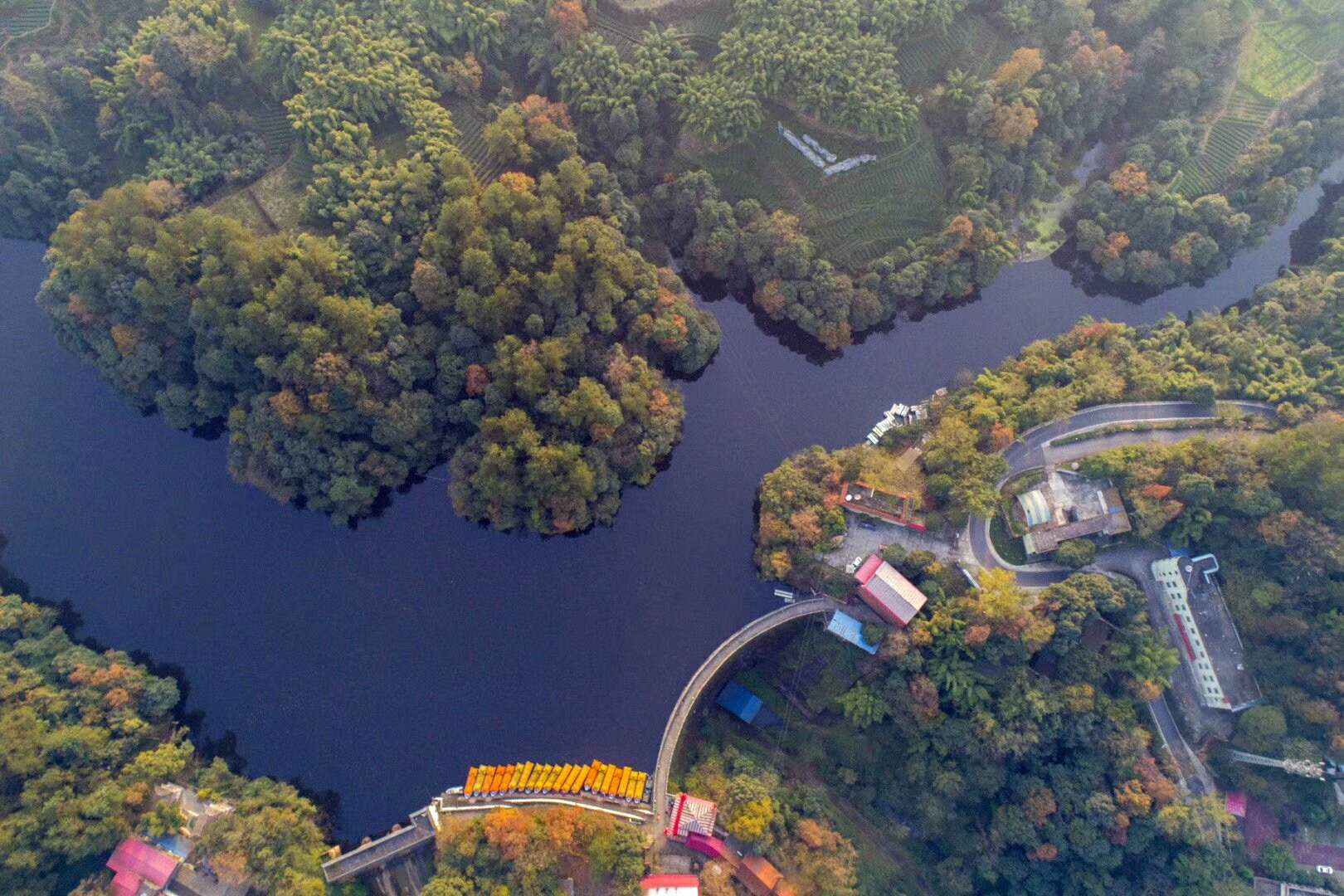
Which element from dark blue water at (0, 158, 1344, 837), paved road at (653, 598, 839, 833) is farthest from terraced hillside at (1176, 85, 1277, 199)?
paved road at (653, 598, 839, 833)

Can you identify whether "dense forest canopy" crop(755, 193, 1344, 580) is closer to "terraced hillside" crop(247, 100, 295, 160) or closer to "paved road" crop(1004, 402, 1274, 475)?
"paved road" crop(1004, 402, 1274, 475)

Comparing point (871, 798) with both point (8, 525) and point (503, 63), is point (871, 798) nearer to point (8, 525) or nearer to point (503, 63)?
point (503, 63)

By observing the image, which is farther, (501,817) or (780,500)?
(780,500)

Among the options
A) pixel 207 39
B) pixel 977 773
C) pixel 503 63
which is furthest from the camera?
pixel 503 63

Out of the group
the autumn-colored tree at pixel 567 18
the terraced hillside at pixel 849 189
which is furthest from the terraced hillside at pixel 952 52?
the autumn-colored tree at pixel 567 18

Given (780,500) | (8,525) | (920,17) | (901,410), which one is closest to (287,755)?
(8,525)

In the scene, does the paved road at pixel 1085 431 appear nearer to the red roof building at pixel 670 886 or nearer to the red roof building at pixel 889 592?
the red roof building at pixel 889 592
